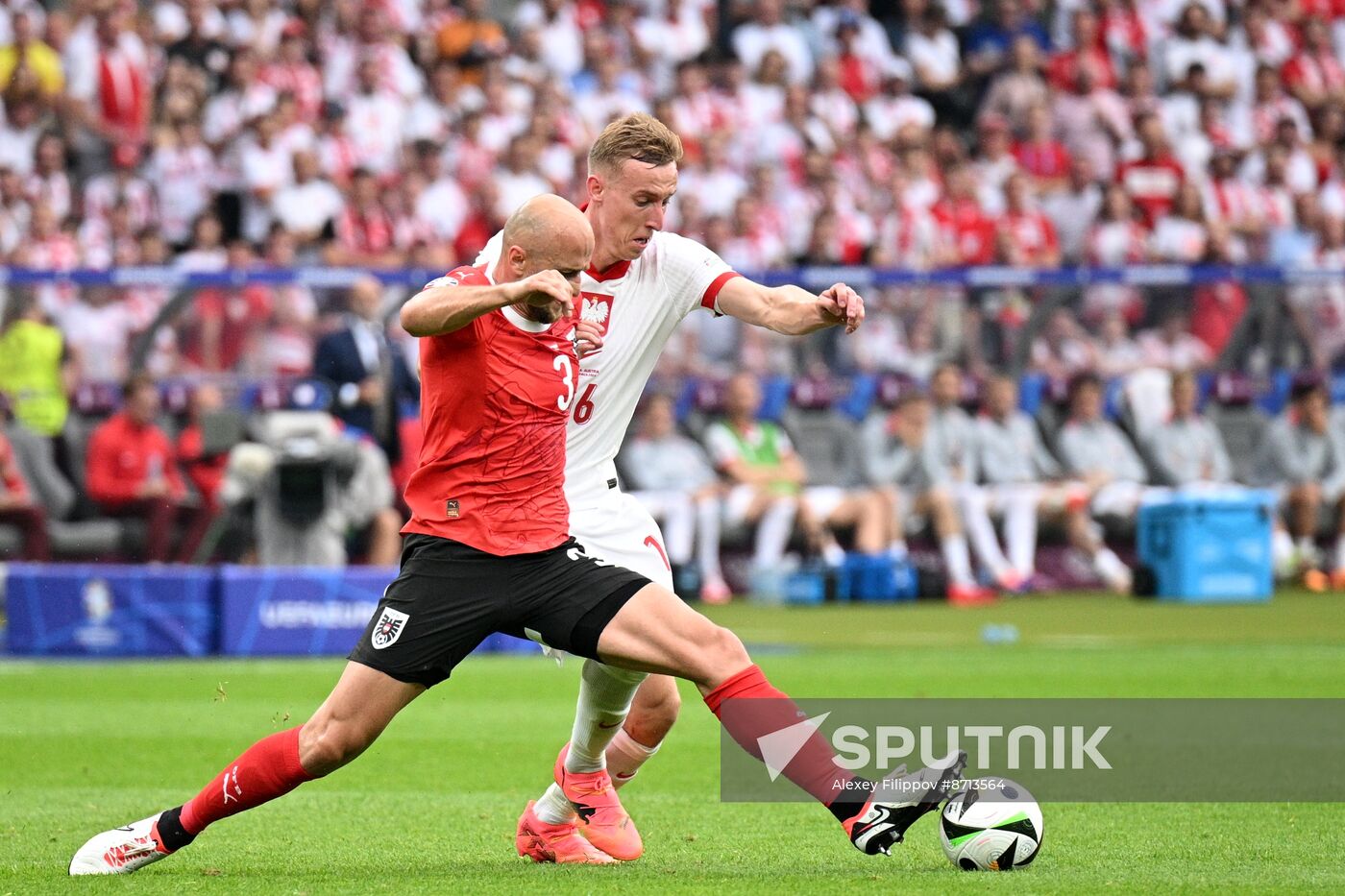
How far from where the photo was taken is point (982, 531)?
1753 centimetres

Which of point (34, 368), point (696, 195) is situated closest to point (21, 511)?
point (34, 368)

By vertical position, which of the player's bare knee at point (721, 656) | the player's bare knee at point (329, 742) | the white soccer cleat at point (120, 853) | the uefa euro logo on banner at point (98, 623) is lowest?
the uefa euro logo on banner at point (98, 623)

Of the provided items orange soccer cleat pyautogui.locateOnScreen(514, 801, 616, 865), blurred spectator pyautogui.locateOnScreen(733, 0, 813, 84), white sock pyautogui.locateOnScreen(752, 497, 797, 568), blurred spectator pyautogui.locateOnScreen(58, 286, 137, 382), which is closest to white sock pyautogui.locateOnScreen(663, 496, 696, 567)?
white sock pyautogui.locateOnScreen(752, 497, 797, 568)

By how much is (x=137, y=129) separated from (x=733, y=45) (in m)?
6.79

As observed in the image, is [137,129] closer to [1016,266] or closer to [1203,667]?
[1016,266]

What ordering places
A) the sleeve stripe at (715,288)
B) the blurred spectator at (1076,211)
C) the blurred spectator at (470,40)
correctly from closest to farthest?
the sleeve stripe at (715,288), the blurred spectator at (470,40), the blurred spectator at (1076,211)

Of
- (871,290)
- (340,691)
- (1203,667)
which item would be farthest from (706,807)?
(871,290)

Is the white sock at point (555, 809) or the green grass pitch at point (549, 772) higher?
the white sock at point (555, 809)

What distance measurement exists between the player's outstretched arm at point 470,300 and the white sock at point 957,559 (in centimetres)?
1217

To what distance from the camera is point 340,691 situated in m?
5.63

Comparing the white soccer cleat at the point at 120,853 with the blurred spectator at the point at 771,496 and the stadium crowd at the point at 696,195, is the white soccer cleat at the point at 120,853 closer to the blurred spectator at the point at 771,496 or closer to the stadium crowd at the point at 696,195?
the stadium crowd at the point at 696,195

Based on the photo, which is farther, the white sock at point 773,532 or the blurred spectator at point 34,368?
the white sock at point 773,532

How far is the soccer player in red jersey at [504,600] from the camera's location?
18.4ft

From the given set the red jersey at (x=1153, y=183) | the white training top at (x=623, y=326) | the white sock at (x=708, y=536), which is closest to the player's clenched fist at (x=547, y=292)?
the white training top at (x=623, y=326)
